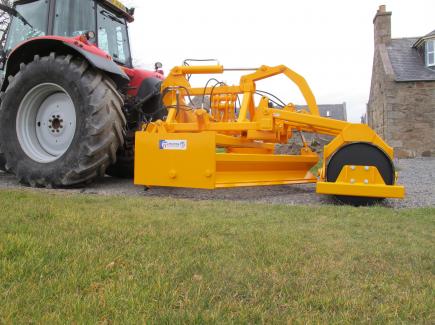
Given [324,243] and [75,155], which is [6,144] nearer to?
[75,155]

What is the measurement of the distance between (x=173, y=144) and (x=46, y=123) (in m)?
1.81

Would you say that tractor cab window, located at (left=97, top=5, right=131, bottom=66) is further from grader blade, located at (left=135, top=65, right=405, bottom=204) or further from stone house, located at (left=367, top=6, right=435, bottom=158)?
stone house, located at (left=367, top=6, right=435, bottom=158)

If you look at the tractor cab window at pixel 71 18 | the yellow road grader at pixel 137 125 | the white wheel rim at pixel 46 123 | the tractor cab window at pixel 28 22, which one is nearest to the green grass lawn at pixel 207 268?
the yellow road grader at pixel 137 125

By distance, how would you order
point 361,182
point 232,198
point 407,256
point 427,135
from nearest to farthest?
point 407,256 → point 361,182 → point 232,198 → point 427,135

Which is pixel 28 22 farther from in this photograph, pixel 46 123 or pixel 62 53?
pixel 46 123

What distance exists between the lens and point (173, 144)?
4531 mm

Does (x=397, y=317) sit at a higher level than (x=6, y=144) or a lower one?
lower

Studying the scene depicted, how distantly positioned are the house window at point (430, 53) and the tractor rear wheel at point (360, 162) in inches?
679

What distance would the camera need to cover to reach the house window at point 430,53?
1880 centimetres

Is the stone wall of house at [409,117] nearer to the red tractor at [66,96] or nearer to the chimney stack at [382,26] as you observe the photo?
the chimney stack at [382,26]

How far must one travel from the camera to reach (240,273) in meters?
1.93

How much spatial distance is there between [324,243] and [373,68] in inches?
846

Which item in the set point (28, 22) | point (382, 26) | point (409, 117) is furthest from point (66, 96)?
point (382, 26)

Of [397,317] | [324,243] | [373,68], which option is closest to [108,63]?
[324,243]
